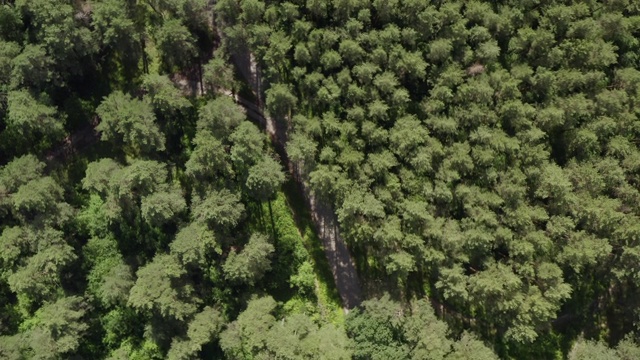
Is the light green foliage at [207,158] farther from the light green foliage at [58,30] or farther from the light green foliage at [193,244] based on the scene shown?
the light green foliage at [58,30]

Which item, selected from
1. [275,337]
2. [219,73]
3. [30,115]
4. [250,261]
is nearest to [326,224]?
[250,261]

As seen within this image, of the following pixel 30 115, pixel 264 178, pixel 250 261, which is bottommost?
Result: pixel 250 261

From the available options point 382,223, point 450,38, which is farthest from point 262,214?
point 450,38

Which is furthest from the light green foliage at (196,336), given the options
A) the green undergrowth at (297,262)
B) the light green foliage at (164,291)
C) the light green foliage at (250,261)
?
the green undergrowth at (297,262)

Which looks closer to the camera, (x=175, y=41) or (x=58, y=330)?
(x=175, y=41)

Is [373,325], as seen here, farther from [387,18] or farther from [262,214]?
[387,18]

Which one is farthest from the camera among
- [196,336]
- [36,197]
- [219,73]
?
[219,73]

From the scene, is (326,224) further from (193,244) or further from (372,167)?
(193,244)
